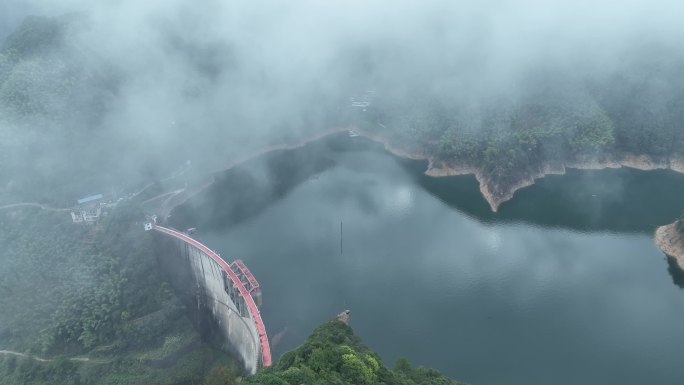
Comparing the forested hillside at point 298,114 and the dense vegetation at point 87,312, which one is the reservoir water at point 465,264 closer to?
the forested hillside at point 298,114

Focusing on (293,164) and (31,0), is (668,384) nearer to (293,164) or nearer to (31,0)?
(293,164)

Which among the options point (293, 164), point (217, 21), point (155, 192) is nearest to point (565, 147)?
point (293, 164)

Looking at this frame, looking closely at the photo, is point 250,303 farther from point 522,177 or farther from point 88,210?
point 522,177

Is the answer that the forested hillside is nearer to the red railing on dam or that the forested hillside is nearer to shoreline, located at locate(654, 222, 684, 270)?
shoreline, located at locate(654, 222, 684, 270)

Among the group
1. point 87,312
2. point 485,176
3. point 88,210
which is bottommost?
point 87,312

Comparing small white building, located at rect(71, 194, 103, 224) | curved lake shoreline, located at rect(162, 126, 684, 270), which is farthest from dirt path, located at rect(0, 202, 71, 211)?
curved lake shoreline, located at rect(162, 126, 684, 270)

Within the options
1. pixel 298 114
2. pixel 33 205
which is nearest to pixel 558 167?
pixel 298 114

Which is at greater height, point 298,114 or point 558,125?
point 298,114
